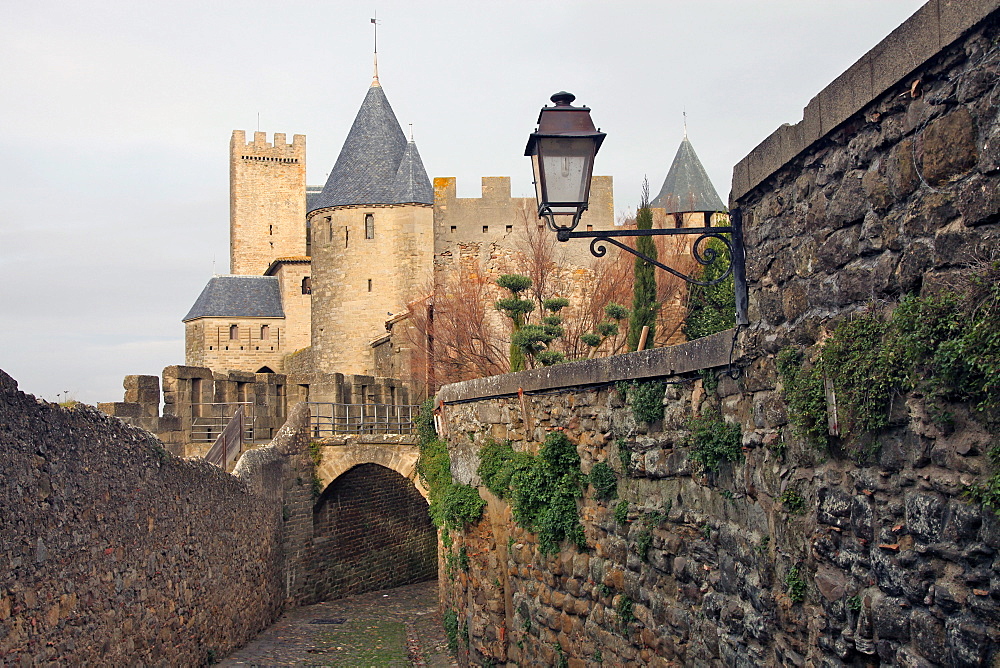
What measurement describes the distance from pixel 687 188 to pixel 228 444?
20157 millimetres

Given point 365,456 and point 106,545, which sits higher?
point 365,456

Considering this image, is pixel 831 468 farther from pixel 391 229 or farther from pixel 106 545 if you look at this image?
pixel 391 229

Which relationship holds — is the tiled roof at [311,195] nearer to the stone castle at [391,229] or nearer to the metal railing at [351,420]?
the stone castle at [391,229]

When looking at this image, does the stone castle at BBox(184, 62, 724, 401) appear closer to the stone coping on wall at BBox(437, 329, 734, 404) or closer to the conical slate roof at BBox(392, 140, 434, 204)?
the conical slate roof at BBox(392, 140, 434, 204)

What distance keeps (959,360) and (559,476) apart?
430cm

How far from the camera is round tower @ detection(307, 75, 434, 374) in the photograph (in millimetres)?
31562

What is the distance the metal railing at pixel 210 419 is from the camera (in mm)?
18500

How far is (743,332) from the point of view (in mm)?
4270

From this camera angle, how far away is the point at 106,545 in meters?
8.44

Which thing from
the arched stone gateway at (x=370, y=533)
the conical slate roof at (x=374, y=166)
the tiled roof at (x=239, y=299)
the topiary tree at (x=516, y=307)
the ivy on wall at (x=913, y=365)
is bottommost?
the arched stone gateway at (x=370, y=533)

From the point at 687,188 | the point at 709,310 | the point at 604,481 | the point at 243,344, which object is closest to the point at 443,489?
the point at 604,481

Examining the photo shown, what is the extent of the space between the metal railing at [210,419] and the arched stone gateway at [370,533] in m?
2.26

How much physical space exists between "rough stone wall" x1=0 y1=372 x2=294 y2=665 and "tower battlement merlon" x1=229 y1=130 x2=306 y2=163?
155 ft

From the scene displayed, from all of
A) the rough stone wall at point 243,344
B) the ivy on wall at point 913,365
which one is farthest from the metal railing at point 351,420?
the rough stone wall at point 243,344
